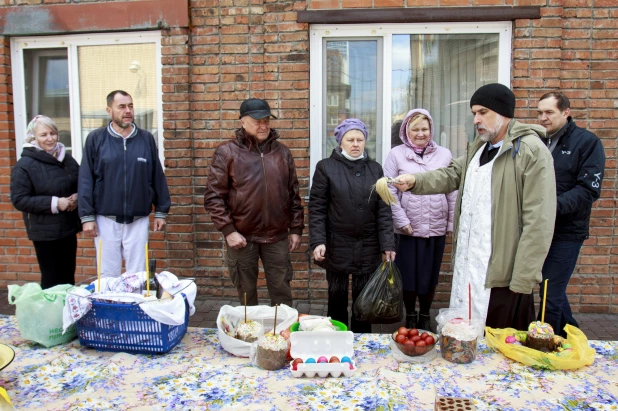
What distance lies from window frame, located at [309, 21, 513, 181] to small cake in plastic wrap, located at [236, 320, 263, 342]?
8.81 feet

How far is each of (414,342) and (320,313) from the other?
252cm

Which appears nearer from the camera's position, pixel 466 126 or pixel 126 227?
pixel 126 227

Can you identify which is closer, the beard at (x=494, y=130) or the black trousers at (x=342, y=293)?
the beard at (x=494, y=130)

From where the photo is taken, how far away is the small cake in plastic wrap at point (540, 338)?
225 centimetres

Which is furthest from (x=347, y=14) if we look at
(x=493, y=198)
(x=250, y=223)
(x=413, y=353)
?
(x=413, y=353)

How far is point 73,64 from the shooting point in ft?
16.7

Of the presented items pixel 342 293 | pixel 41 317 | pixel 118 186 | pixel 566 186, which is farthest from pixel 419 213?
pixel 41 317

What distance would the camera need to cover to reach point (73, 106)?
16.9ft

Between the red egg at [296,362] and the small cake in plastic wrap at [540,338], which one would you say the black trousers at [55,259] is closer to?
the red egg at [296,362]

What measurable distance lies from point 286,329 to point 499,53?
358cm

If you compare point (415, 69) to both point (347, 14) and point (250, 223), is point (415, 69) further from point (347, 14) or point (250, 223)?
point (250, 223)

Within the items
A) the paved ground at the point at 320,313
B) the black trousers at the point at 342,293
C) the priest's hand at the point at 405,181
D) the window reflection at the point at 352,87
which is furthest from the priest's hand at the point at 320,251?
the window reflection at the point at 352,87

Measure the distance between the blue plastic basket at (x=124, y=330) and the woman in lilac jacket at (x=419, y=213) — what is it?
6.95ft

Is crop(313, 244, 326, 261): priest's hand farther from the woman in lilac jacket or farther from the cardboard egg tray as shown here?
the cardboard egg tray
